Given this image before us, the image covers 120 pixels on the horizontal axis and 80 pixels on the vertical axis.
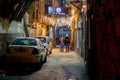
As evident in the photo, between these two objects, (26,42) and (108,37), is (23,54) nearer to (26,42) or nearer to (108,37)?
(26,42)

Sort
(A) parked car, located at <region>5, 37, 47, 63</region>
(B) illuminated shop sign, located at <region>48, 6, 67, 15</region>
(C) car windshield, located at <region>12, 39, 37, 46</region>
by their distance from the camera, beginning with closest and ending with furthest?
(A) parked car, located at <region>5, 37, 47, 63</region>, (C) car windshield, located at <region>12, 39, 37, 46</region>, (B) illuminated shop sign, located at <region>48, 6, 67, 15</region>

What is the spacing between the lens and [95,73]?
9.45 metres

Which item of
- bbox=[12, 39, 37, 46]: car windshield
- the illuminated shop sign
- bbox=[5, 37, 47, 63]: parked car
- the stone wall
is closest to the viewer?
the stone wall

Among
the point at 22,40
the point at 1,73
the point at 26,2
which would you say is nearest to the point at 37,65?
the point at 22,40

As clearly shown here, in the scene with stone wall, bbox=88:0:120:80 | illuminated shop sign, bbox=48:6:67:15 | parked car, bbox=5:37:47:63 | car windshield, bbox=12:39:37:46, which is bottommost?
parked car, bbox=5:37:47:63

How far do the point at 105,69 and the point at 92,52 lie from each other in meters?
2.37

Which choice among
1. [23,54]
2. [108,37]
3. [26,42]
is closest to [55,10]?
[26,42]

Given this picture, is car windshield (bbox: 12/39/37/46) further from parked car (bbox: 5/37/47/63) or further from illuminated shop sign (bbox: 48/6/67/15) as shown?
illuminated shop sign (bbox: 48/6/67/15)

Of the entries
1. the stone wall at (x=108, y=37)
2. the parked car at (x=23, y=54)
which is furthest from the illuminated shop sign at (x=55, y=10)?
the stone wall at (x=108, y=37)

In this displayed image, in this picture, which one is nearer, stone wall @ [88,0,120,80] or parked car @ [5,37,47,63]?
stone wall @ [88,0,120,80]

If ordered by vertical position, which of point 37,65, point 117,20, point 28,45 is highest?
point 117,20

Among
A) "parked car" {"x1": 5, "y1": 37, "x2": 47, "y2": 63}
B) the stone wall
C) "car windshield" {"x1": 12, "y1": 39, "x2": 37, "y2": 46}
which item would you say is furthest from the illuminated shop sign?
the stone wall

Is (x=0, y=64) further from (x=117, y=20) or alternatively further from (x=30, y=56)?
(x=117, y=20)

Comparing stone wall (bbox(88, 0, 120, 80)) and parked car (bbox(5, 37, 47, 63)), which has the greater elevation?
stone wall (bbox(88, 0, 120, 80))
